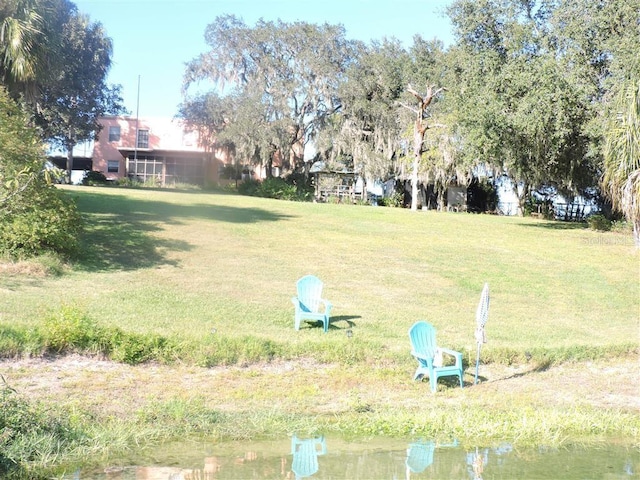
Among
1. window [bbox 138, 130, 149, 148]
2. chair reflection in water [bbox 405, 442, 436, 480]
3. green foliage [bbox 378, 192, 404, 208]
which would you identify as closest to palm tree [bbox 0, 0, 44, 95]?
chair reflection in water [bbox 405, 442, 436, 480]

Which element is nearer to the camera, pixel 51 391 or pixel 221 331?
pixel 51 391

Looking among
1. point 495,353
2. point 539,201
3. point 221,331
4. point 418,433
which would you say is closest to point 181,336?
point 221,331

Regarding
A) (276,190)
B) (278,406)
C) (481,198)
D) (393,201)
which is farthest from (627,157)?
(481,198)

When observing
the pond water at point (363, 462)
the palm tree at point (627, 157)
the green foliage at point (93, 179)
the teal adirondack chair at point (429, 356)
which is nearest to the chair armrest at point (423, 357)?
the teal adirondack chair at point (429, 356)

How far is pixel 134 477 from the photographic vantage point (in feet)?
18.5

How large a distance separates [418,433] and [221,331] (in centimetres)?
434

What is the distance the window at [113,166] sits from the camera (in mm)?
49438

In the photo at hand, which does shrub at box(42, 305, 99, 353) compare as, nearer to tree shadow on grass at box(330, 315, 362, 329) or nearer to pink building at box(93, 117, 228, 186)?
tree shadow on grass at box(330, 315, 362, 329)

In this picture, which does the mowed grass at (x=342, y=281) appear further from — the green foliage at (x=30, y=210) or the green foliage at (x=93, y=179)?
the green foliage at (x=93, y=179)

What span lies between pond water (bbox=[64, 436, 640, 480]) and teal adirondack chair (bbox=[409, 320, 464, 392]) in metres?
2.02

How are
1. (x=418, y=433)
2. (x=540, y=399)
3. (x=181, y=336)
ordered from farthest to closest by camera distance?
(x=181, y=336) → (x=540, y=399) → (x=418, y=433)

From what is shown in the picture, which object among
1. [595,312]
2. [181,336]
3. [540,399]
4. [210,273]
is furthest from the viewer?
[210,273]

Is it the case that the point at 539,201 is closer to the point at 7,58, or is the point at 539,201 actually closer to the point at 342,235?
the point at 342,235

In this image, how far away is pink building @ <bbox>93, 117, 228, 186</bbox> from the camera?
47.1 metres
